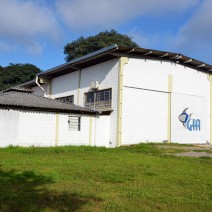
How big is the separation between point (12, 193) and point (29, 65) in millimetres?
50959

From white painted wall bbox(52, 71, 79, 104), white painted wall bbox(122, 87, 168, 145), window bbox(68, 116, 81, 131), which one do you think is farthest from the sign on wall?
white painted wall bbox(52, 71, 79, 104)

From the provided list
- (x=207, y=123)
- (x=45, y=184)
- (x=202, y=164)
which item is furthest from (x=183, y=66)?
(x=45, y=184)

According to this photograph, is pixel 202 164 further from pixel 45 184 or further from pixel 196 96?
pixel 196 96

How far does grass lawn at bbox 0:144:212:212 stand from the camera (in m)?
5.71

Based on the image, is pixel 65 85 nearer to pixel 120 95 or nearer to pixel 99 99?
pixel 99 99

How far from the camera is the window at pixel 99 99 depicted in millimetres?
19781

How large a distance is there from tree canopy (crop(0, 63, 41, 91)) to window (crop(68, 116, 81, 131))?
35.8 metres

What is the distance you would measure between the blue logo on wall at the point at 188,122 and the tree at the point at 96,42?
21.9 meters

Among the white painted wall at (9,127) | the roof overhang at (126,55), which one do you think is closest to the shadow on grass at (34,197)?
the white painted wall at (9,127)

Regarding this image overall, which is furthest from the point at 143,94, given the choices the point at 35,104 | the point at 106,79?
the point at 35,104

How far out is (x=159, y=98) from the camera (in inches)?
792

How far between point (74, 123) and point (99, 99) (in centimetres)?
261

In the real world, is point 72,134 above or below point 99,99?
below

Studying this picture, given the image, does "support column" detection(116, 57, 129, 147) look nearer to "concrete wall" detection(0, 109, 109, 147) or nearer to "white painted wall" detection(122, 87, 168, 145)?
"white painted wall" detection(122, 87, 168, 145)
